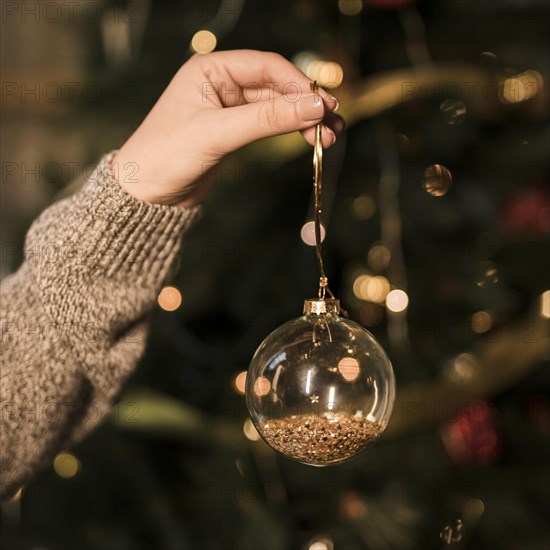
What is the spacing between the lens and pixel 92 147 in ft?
4.15

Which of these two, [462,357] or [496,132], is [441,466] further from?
[496,132]

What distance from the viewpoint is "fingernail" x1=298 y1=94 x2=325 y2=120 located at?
0.56 m

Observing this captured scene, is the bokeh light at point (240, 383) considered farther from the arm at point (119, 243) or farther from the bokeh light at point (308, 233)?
the arm at point (119, 243)

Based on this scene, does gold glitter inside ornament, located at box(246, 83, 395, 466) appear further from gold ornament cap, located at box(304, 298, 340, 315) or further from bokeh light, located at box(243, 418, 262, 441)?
bokeh light, located at box(243, 418, 262, 441)

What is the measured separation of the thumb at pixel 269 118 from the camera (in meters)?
0.56

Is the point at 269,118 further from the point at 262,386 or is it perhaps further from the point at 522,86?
the point at 522,86

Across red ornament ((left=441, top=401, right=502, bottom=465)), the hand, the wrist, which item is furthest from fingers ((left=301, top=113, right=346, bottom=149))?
red ornament ((left=441, top=401, right=502, bottom=465))

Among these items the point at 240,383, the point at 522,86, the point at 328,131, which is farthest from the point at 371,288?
the point at 328,131

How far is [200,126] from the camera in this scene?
0.61 meters

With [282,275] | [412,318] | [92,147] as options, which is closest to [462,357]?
[412,318]

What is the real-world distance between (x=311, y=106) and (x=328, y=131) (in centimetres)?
7

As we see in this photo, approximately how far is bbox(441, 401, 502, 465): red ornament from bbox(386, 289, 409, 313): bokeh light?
9.3 inches

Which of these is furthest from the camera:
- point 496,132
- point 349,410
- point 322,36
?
point 496,132

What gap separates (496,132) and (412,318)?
1.16ft
